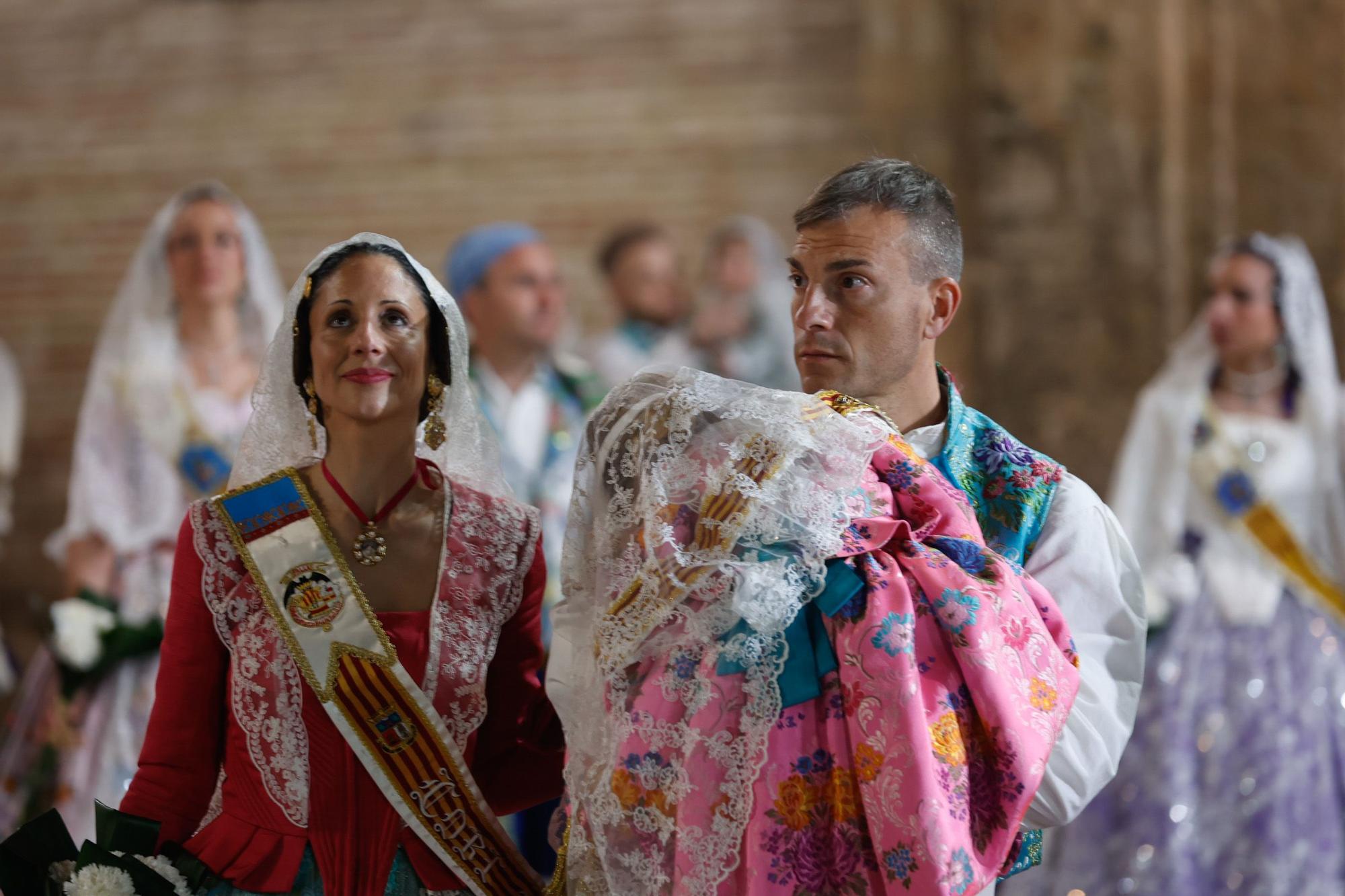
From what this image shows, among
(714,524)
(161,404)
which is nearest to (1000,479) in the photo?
(714,524)

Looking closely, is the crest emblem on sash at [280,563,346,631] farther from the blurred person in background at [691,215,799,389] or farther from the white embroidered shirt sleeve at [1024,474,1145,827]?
the blurred person in background at [691,215,799,389]

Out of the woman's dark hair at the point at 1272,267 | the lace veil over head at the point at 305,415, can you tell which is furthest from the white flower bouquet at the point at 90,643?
the woman's dark hair at the point at 1272,267

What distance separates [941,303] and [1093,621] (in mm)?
507

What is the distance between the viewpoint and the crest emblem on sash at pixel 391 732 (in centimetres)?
207

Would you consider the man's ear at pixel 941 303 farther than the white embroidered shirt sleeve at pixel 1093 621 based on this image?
Yes

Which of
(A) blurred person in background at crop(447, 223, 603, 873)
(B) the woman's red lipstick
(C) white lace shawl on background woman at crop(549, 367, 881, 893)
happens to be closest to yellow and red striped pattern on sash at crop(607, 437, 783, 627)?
(C) white lace shawl on background woman at crop(549, 367, 881, 893)

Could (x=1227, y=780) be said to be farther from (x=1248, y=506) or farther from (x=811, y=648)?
(x=811, y=648)

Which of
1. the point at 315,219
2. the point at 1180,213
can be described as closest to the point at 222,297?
the point at 315,219

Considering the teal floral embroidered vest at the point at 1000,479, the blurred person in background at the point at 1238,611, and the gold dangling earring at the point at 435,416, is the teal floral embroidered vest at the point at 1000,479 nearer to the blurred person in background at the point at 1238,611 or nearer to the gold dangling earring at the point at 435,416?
the gold dangling earring at the point at 435,416

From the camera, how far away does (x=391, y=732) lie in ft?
6.81

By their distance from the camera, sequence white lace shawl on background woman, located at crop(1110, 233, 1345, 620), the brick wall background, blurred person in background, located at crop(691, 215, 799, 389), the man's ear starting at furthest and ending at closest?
1. blurred person in background, located at crop(691, 215, 799, 389)
2. the brick wall background
3. white lace shawl on background woman, located at crop(1110, 233, 1345, 620)
4. the man's ear

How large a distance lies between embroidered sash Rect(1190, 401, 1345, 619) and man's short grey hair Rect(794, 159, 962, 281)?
3.03 m

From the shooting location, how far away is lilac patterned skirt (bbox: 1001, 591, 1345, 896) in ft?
13.8

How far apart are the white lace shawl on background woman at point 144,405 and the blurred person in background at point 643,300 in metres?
1.98
